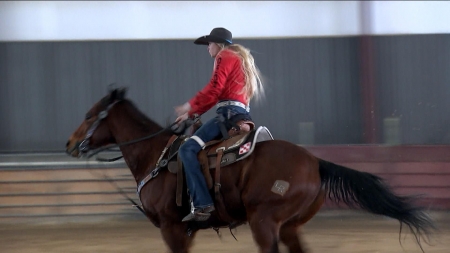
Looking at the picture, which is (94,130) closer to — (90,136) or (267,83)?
(90,136)

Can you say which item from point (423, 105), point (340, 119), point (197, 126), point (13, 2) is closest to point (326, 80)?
point (340, 119)

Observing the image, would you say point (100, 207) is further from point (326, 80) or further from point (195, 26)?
point (326, 80)

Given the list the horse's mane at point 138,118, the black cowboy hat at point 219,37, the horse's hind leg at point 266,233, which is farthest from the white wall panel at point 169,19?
the horse's hind leg at point 266,233

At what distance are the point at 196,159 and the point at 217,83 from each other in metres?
0.66

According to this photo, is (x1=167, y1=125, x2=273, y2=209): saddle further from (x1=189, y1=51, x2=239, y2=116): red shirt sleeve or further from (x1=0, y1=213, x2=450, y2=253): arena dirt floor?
(x1=0, y1=213, x2=450, y2=253): arena dirt floor

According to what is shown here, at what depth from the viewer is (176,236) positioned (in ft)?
19.7

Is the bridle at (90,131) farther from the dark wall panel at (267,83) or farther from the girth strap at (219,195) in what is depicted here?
the dark wall panel at (267,83)

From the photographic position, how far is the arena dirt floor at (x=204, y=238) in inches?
330

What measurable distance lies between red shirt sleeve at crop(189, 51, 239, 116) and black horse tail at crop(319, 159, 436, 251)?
1.07 m

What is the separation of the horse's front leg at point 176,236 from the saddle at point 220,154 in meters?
0.22

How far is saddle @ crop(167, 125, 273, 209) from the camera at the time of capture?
19.3 feet

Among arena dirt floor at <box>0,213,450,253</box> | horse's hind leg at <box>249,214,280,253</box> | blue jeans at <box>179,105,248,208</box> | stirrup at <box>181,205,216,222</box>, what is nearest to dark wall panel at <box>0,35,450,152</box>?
arena dirt floor at <box>0,213,450,253</box>

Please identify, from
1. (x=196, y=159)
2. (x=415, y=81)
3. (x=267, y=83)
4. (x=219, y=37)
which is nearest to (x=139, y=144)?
(x=196, y=159)

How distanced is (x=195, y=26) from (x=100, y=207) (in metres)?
3.76
